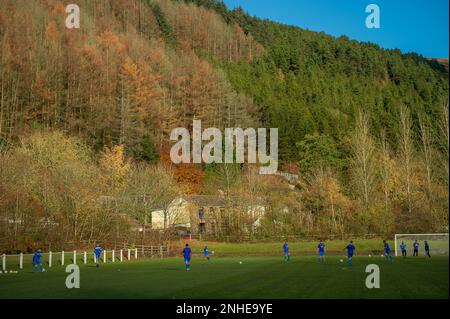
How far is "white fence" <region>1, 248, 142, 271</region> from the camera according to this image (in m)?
43.5

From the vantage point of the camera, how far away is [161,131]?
10100 centimetres

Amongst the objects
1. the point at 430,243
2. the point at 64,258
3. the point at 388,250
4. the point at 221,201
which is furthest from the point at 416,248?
the point at 221,201

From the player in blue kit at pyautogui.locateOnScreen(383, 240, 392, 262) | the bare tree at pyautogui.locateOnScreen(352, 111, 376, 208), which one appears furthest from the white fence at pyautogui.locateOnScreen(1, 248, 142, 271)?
the bare tree at pyautogui.locateOnScreen(352, 111, 376, 208)

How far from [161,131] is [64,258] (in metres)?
54.1

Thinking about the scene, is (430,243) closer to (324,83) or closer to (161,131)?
(161,131)

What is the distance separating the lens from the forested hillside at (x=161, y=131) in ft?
218

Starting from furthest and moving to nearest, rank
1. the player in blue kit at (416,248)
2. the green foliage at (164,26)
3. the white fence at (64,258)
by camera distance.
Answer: the green foliage at (164,26) < the player in blue kit at (416,248) < the white fence at (64,258)

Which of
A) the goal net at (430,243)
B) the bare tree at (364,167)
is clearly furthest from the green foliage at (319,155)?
the goal net at (430,243)

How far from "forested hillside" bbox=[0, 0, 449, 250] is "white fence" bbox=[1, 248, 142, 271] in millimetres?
5119

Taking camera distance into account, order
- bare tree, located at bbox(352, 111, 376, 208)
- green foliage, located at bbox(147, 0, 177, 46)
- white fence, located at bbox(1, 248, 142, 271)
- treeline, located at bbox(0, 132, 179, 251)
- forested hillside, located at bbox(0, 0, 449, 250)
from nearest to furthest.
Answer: white fence, located at bbox(1, 248, 142, 271) < treeline, located at bbox(0, 132, 179, 251) < forested hillside, located at bbox(0, 0, 449, 250) < bare tree, located at bbox(352, 111, 376, 208) < green foliage, located at bbox(147, 0, 177, 46)

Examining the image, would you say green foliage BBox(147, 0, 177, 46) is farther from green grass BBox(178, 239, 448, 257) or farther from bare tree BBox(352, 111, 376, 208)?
green grass BBox(178, 239, 448, 257)

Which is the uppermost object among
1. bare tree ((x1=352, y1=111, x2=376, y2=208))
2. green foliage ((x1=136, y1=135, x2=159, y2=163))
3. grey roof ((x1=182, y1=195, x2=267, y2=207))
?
green foliage ((x1=136, y1=135, x2=159, y2=163))

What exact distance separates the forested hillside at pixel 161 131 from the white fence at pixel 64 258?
5119 millimetres

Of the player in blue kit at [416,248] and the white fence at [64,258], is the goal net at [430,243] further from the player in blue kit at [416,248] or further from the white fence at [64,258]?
the white fence at [64,258]
